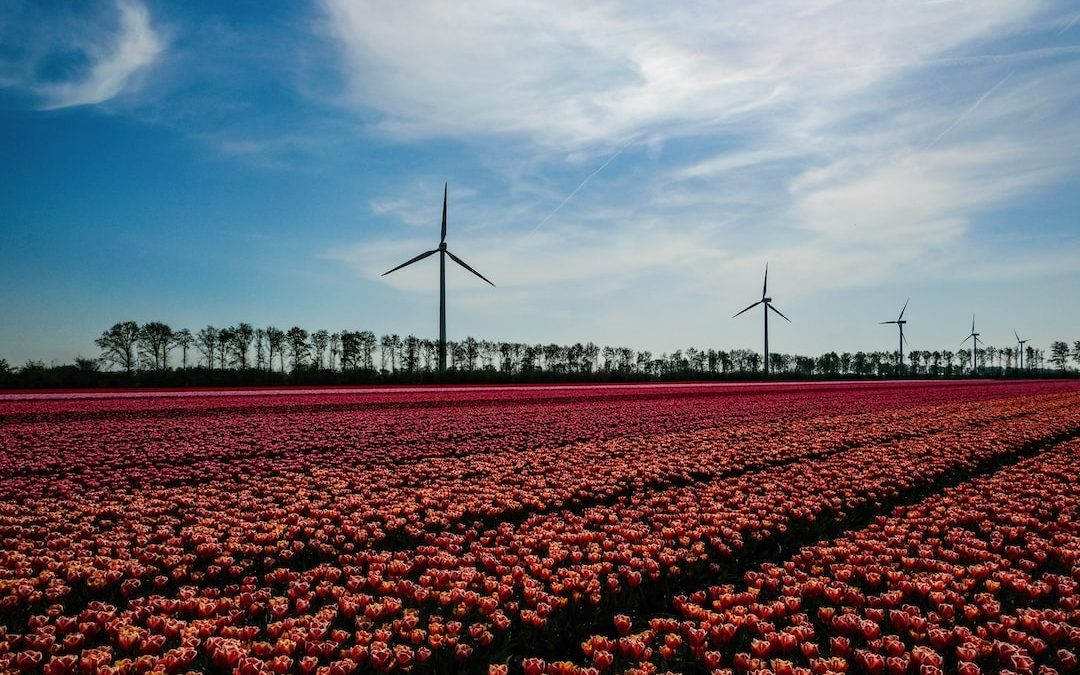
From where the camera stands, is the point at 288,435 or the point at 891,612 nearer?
the point at 891,612

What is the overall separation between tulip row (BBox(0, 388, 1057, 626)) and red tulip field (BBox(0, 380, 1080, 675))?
0.03 metres

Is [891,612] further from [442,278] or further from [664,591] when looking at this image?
[442,278]

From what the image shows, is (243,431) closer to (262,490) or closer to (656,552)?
(262,490)

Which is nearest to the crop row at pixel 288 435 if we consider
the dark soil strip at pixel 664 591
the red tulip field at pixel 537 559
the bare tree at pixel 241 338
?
the red tulip field at pixel 537 559

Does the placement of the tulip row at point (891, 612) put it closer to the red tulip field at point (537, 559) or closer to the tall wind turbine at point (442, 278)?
the red tulip field at point (537, 559)

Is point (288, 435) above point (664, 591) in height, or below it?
above

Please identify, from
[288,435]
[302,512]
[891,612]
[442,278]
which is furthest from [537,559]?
[442,278]

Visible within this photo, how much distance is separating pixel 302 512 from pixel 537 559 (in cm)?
321

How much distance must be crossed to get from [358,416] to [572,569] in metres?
14.4

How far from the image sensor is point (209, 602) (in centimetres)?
426

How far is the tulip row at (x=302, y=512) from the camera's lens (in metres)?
5.19

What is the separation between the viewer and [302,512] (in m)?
7.13

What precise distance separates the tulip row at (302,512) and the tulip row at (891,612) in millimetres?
2889

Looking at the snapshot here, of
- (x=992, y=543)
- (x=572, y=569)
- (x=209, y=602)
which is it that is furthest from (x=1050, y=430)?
(x=209, y=602)
